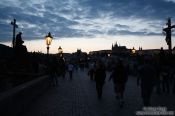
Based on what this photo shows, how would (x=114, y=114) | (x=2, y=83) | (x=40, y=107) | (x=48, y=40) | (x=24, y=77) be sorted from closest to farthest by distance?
1. (x=114, y=114)
2. (x=40, y=107)
3. (x=2, y=83)
4. (x=24, y=77)
5. (x=48, y=40)

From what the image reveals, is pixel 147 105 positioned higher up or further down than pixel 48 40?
further down

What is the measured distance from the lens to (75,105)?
16312mm

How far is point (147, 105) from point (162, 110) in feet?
1.60

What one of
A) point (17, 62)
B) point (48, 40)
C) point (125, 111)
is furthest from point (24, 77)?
point (125, 111)

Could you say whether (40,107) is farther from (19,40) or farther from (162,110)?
(19,40)

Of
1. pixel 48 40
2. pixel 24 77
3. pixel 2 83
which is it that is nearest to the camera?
pixel 2 83

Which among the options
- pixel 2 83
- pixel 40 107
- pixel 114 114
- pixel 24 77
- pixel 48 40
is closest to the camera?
pixel 114 114

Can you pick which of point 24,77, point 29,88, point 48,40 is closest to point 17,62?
point 24,77

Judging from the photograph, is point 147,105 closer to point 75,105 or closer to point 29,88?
point 75,105

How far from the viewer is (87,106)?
15922 millimetres

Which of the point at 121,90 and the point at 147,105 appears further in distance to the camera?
the point at 121,90

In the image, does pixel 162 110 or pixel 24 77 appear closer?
pixel 162 110

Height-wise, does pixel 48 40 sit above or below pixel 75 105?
above

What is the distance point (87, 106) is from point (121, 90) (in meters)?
1.36
